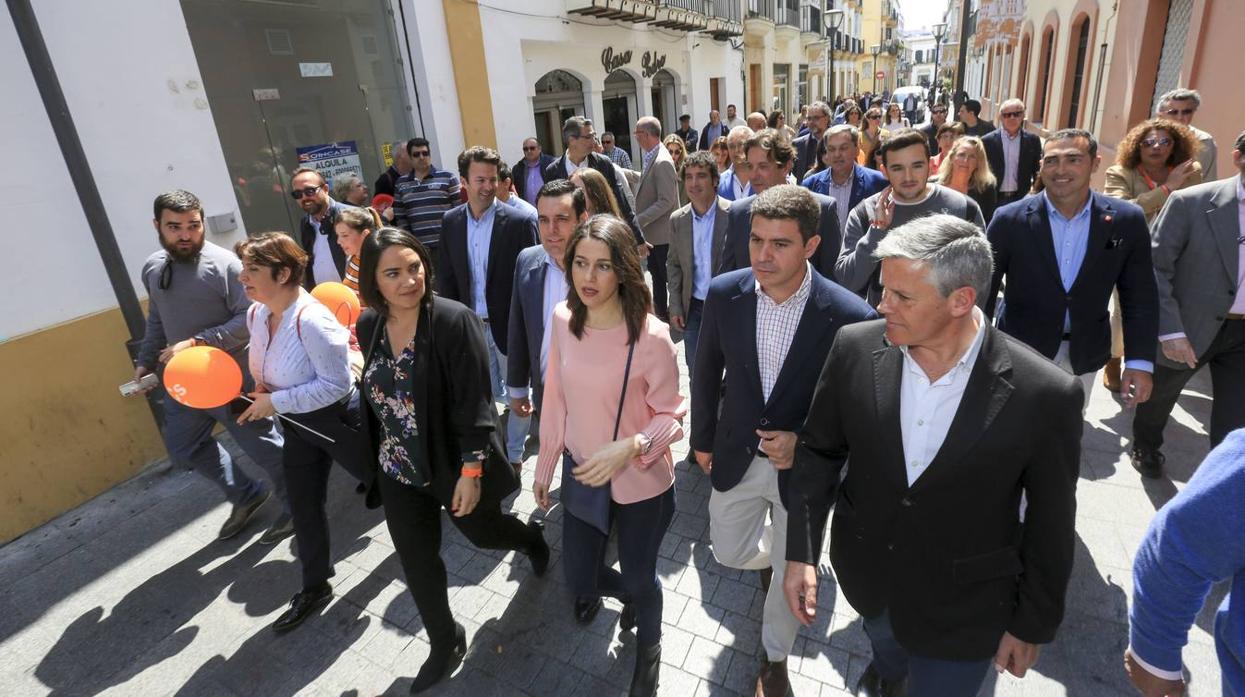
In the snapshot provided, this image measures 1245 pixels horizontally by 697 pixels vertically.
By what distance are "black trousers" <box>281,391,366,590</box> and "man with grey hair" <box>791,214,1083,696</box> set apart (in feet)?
7.29

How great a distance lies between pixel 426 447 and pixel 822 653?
194 cm

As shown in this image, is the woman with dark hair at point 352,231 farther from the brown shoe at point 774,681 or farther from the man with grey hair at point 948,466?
the man with grey hair at point 948,466

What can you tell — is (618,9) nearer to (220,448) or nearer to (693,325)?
(693,325)

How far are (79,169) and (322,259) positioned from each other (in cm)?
167

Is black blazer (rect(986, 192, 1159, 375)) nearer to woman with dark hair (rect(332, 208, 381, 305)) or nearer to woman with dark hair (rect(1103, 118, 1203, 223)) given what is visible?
woman with dark hair (rect(1103, 118, 1203, 223))

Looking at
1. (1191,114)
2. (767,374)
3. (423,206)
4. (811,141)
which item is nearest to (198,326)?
(423,206)

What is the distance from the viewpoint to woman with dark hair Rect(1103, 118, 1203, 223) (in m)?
4.23

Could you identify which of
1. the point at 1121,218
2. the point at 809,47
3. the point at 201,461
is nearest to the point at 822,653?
the point at 1121,218

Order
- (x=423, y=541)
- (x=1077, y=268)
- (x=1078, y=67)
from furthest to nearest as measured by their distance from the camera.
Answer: (x=1078, y=67), (x=1077, y=268), (x=423, y=541)

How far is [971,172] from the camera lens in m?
5.31

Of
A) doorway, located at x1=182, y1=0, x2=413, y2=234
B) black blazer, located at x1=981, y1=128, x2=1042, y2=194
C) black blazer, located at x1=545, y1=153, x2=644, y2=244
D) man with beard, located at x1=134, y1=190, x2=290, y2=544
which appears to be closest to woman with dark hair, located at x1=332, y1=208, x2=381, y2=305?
man with beard, located at x1=134, y1=190, x2=290, y2=544

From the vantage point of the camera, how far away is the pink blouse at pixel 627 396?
2.43 meters

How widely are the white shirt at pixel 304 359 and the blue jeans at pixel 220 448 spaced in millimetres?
1027

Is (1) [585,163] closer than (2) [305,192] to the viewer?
No
